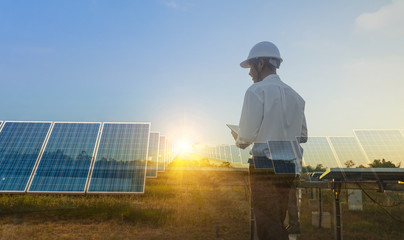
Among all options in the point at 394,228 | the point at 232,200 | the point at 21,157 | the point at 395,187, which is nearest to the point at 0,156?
the point at 21,157

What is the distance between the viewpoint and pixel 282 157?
9.02 feet

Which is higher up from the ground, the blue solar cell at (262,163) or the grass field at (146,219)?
the blue solar cell at (262,163)

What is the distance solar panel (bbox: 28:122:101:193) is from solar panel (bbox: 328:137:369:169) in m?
6.53

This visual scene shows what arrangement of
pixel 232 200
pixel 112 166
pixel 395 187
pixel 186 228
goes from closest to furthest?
pixel 395 187, pixel 186 228, pixel 112 166, pixel 232 200

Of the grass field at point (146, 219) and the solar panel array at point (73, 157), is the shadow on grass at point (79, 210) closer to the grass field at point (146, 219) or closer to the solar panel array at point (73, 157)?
the grass field at point (146, 219)

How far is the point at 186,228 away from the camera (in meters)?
7.46

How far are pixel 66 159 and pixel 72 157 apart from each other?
17 centimetres

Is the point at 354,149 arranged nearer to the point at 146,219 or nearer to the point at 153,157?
the point at 146,219

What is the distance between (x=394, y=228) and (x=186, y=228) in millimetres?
5347

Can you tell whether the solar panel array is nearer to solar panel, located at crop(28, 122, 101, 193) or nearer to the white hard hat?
solar panel, located at crop(28, 122, 101, 193)

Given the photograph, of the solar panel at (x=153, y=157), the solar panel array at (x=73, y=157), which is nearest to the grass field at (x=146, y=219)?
the solar panel array at (x=73, y=157)

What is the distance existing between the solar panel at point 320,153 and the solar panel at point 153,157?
7919 mm

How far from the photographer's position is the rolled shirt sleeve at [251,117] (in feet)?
9.31

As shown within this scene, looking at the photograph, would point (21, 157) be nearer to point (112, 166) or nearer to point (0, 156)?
point (0, 156)
